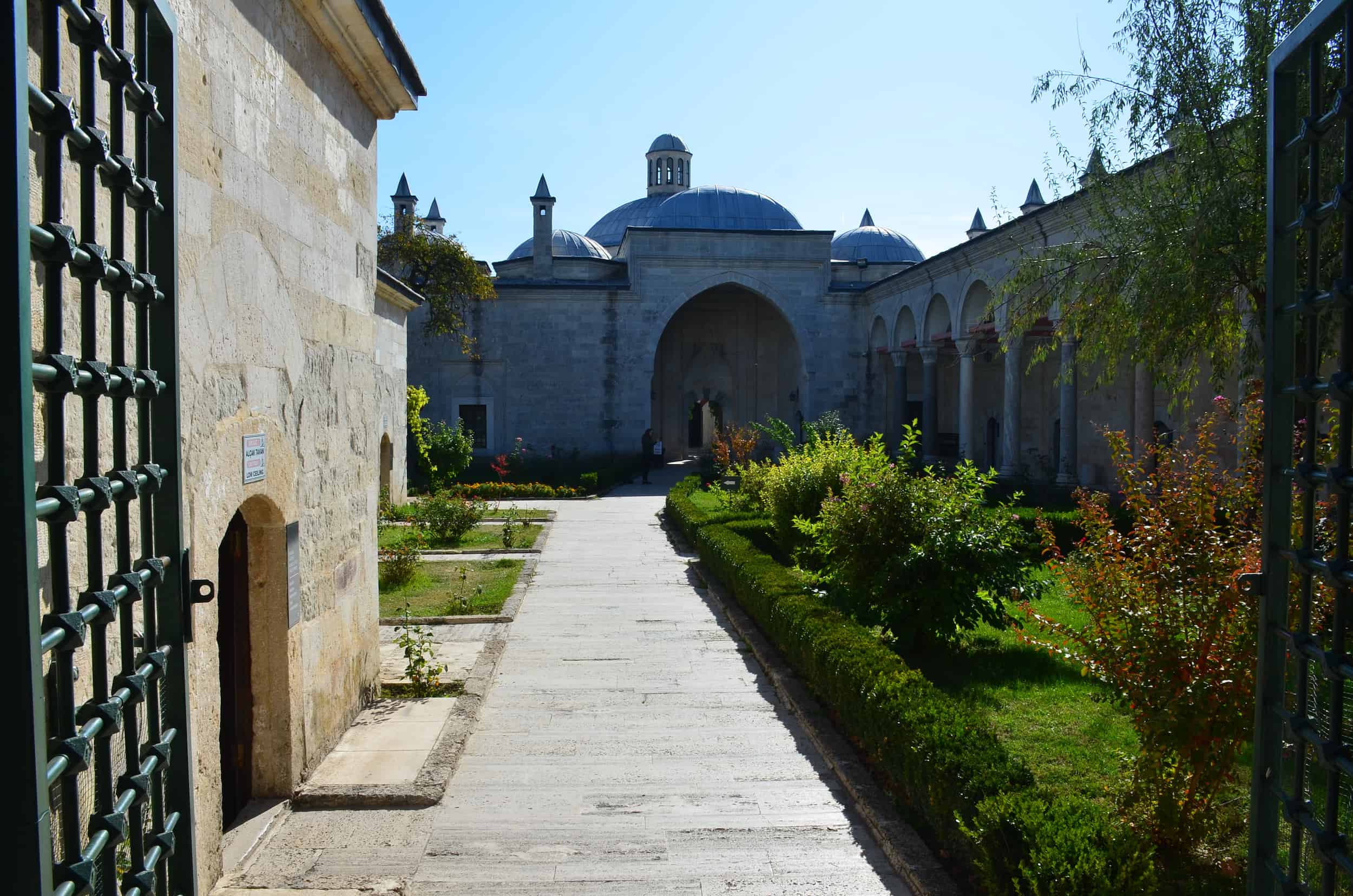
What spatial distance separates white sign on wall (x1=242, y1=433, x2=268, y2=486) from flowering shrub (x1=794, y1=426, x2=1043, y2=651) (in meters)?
3.84

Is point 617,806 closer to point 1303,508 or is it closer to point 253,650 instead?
point 253,650

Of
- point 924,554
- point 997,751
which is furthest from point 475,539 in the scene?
point 997,751

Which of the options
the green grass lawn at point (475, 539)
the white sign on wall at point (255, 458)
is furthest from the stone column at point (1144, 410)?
the white sign on wall at point (255, 458)

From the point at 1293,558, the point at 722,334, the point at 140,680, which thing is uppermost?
the point at 722,334

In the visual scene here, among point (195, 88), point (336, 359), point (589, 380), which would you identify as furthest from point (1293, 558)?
point (589, 380)

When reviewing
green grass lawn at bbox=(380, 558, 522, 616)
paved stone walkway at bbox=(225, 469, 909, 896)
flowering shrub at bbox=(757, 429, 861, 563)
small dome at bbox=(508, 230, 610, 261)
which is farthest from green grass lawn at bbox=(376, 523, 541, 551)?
small dome at bbox=(508, 230, 610, 261)

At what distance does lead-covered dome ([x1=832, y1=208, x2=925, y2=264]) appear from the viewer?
34.2m

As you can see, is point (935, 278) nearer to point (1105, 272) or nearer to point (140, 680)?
point (1105, 272)

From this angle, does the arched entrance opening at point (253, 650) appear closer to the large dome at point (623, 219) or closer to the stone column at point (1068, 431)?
the stone column at point (1068, 431)

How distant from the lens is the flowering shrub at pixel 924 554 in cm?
616

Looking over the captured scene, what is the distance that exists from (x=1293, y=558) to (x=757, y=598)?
5729 millimetres

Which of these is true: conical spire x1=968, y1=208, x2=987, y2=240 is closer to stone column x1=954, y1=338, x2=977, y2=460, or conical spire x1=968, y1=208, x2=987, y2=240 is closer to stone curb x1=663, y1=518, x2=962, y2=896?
stone column x1=954, y1=338, x2=977, y2=460

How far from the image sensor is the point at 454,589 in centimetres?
920

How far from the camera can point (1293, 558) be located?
1.88 m
